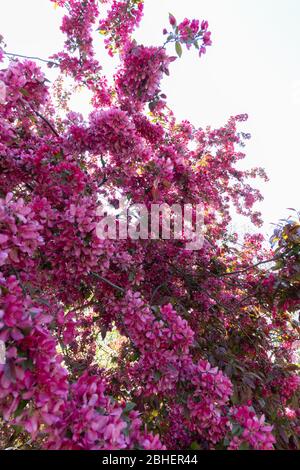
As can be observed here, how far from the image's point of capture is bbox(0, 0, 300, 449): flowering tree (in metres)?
1.13

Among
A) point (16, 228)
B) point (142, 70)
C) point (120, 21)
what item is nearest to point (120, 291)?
point (16, 228)

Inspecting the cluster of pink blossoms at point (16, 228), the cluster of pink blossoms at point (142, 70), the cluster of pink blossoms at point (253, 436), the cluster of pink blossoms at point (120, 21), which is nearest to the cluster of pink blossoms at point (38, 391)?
the cluster of pink blossoms at point (16, 228)

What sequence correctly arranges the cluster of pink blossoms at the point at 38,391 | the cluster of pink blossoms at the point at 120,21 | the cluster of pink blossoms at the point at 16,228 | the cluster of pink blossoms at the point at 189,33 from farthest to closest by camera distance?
1. the cluster of pink blossoms at the point at 120,21
2. the cluster of pink blossoms at the point at 189,33
3. the cluster of pink blossoms at the point at 16,228
4. the cluster of pink blossoms at the point at 38,391

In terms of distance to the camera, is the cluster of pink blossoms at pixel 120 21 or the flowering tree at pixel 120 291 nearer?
the flowering tree at pixel 120 291

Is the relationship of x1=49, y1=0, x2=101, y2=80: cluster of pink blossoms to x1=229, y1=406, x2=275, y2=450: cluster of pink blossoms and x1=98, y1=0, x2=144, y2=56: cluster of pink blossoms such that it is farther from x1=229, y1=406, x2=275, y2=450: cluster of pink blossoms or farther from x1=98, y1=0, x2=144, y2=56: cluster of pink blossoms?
x1=229, y1=406, x2=275, y2=450: cluster of pink blossoms

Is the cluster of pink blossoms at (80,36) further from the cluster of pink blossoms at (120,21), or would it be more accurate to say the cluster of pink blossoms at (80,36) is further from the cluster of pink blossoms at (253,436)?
the cluster of pink blossoms at (253,436)

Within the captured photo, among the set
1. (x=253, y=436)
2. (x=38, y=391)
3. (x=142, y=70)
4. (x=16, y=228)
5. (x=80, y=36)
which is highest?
(x=80, y=36)

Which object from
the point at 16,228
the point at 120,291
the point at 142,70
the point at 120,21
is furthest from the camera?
the point at 120,21

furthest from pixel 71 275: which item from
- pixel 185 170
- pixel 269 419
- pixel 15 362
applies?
pixel 269 419

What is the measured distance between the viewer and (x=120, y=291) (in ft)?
8.11

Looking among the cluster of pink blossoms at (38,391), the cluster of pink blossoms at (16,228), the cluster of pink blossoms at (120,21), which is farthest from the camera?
the cluster of pink blossoms at (120,21)

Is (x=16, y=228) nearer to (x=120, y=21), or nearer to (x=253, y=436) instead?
(x=253, y=436)

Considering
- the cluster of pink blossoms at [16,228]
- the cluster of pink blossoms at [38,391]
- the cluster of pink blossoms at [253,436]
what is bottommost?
the cluster of pink blossoms at [253,436]

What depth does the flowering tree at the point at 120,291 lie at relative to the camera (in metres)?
1.13
